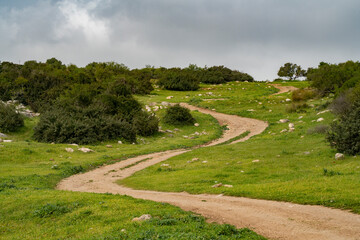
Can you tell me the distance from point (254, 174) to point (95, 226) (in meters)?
10.2

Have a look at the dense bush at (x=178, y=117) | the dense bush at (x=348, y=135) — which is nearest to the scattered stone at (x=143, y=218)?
the dense bush at (x=348, y=135)

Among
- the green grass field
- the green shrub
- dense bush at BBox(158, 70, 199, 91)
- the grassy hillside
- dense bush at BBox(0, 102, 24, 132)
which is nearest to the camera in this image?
the green grass field

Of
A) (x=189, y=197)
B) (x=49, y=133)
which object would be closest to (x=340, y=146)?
(x=189, y=197)

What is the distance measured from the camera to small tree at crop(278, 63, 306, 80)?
114 m

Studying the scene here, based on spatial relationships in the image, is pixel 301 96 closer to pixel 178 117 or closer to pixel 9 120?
pixel 178 117

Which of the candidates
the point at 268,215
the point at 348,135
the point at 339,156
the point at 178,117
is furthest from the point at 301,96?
the point at 268,215

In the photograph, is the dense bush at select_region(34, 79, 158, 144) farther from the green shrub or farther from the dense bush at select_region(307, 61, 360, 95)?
the dense bush at select_region(307, 61, 360, 95)

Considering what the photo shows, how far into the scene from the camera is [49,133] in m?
32.8

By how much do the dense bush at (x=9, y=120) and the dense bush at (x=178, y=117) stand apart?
17.6 meters

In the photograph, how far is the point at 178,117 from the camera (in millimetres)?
42875

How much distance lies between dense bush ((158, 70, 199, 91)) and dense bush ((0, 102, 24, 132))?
42421mm

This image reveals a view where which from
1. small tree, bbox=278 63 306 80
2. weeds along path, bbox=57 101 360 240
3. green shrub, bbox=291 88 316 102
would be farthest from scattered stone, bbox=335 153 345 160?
small tree, bbox=278 63 306 80

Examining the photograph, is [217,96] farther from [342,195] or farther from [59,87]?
[342,195]

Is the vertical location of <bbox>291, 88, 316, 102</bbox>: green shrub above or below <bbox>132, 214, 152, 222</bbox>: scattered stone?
above
